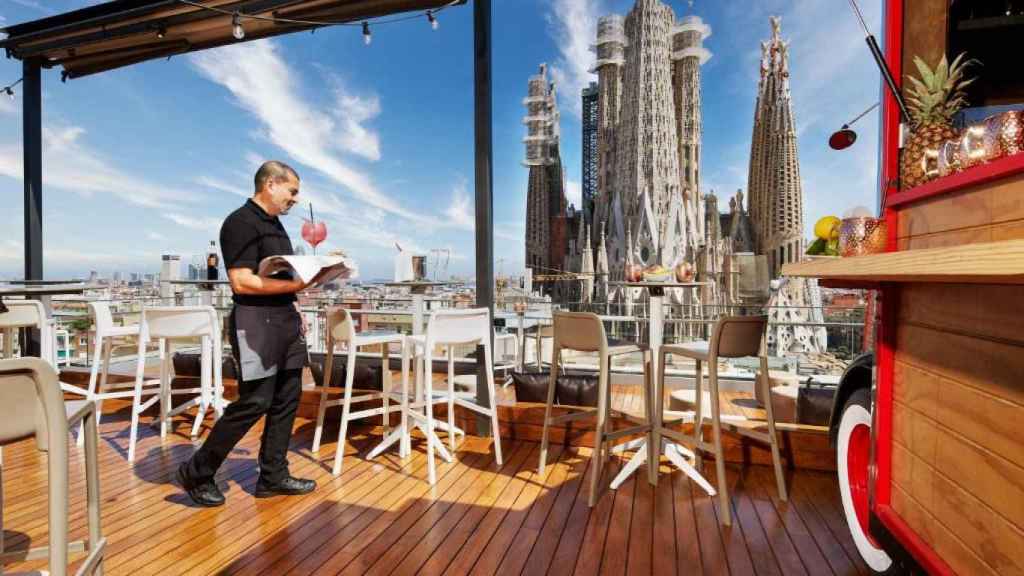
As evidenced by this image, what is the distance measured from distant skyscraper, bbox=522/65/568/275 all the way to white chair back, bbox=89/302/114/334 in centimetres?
4673

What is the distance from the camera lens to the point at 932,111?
1257 millimetres

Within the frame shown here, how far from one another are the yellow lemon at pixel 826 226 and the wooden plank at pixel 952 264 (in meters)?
0.78

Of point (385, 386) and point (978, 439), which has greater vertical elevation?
point (978, 439)

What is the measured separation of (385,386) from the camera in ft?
9.31

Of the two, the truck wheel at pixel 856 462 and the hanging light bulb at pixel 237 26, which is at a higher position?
the hanging light bulb at pixel 237 26

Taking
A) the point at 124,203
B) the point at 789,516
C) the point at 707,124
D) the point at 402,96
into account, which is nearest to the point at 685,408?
the point at 789,516

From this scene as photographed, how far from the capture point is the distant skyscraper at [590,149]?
52372 millimetres

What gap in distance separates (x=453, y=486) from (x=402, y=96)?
34.8 meters

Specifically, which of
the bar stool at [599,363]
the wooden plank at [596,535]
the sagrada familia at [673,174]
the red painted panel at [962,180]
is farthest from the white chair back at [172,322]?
the sagrada familia at [673,174]

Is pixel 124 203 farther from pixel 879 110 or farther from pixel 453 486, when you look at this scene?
pixel 879 110

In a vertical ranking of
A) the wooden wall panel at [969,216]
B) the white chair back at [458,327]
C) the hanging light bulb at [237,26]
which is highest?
the hanging light bulb at [237,26]

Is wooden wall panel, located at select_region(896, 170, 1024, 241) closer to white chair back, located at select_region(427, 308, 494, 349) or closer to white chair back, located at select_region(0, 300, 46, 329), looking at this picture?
white chair back, located at select_region(427, 308, 494, 349)

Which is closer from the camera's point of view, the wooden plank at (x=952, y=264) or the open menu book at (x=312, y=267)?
the wooden plank at (x=952, y=264)

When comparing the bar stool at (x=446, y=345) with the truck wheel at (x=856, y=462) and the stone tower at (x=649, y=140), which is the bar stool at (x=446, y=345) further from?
the stone tower at (x=649, y=140)
